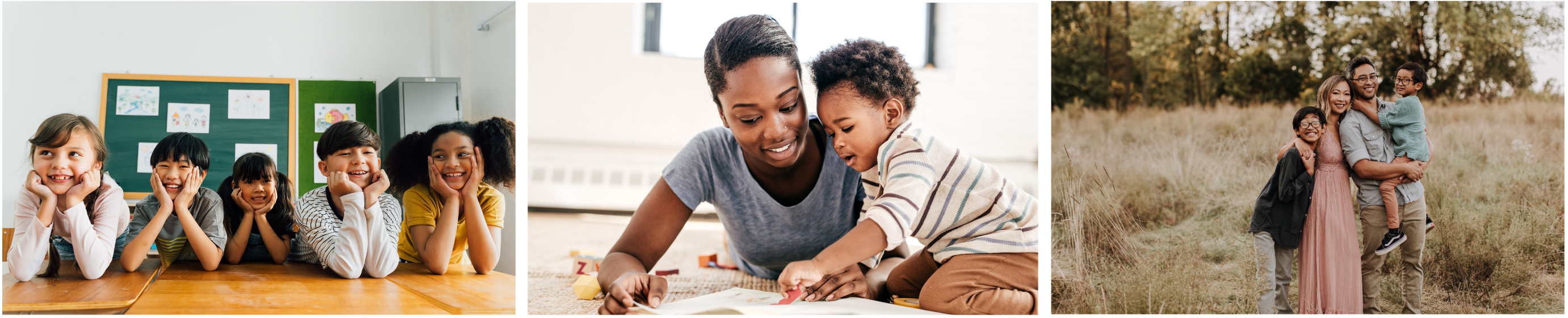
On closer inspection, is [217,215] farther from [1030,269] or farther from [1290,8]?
[1290,8]

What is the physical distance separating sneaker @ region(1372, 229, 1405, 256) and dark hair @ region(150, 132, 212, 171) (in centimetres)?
400

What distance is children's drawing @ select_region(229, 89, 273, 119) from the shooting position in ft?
8.80

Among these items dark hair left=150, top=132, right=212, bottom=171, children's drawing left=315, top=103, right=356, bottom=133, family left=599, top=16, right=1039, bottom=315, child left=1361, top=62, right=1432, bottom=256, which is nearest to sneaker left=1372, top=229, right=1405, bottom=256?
child left=1361, top=62, right=1432, bottom=256

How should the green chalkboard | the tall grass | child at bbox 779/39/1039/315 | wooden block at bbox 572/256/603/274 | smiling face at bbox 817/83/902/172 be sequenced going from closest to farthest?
1. child at bbox 779/39/1039/315
2. smiling face at bbox 817/83/902/172
3. the green chalkboard
4. the tall grass
5. wooden block at bbox 572/256/603/274

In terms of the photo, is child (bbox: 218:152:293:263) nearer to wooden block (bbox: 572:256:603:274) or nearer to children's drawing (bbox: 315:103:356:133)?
children's drawing (bbox: 315:103:356:133)

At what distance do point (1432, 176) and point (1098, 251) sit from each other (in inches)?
51.0

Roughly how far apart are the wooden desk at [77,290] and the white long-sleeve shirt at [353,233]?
1.51ft

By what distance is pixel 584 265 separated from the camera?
3057 mm

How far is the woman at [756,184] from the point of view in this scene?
2168mm

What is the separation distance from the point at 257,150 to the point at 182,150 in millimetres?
207

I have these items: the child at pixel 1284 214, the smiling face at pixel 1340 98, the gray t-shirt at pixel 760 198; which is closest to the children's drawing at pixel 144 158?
the gray t-shirt at pixel 760 198

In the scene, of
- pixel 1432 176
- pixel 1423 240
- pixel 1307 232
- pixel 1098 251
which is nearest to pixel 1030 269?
pixel 1098 251

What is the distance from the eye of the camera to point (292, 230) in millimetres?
2680

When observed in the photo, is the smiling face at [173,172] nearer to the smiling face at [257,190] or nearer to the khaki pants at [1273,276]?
the smiling face at [257,190]
